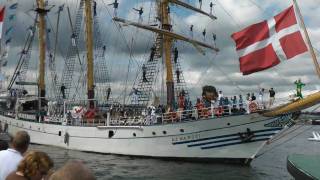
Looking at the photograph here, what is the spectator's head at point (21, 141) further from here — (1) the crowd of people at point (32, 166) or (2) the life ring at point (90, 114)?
(2) the life ring at point (90, 114)

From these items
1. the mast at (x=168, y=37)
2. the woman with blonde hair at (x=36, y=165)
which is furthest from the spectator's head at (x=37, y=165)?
the mast at (x=168, y=37)

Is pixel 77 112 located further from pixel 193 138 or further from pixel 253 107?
pixel 253 107

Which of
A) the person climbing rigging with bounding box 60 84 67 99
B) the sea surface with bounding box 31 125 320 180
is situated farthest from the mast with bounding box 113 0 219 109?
the person climbing rigging with bounding box 60 84 67 99

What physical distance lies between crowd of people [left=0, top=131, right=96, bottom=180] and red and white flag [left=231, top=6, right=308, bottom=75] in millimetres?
11398

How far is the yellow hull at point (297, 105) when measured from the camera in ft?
63.7

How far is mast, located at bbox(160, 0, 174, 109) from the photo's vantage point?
29.6 m

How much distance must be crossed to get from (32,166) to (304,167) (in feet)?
36.8

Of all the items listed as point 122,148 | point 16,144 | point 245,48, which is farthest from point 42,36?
point 16,144

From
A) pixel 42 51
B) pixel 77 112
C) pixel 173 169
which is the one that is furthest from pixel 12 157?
pixel 42 51

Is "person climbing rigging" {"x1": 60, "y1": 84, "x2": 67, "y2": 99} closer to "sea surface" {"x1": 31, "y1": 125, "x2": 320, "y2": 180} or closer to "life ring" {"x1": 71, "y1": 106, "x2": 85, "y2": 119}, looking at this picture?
"life ring" {"x1": 71, "y1": 106, "x2": 85, "y2": 119}

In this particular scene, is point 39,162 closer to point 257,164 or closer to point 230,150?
point 230,150

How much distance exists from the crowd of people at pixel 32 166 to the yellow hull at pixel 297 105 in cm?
1541

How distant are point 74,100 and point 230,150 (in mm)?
14036

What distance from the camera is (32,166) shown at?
14.4 ft
